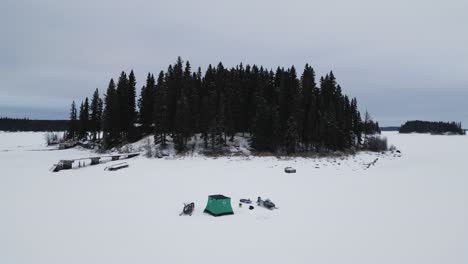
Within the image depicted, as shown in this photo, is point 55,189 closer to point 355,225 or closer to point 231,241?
point 231,241

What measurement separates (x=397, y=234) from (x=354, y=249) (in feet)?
10.1

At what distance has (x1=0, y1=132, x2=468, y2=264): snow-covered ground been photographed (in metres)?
10.3

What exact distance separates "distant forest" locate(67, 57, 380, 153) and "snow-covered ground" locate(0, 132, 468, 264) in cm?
2361

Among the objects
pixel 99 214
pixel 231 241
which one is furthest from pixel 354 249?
pixel 99 214

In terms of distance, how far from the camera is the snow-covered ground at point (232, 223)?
33.7 feet

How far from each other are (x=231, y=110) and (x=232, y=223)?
3862 centimetres

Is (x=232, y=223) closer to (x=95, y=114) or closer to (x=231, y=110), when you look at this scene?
(x=231, y=110)

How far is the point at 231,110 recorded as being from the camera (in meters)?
51.5

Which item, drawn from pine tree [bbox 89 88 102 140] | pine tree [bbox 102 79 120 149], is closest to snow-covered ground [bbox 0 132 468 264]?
pine tree [bbox 102 79 120 149]

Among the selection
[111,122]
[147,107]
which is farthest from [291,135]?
[111,122]

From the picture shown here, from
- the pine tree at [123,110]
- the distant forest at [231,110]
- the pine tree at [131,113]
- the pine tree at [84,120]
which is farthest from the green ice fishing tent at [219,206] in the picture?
the pine tree at [84,120]

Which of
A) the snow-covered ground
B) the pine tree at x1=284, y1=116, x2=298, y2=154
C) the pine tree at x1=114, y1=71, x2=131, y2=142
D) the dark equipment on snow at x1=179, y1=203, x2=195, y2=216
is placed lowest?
the snow-covered ground

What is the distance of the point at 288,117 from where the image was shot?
54.0 m

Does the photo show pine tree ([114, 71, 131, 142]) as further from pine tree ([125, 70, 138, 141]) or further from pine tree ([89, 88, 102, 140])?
pine tree ([89, 88, 102, 140])
